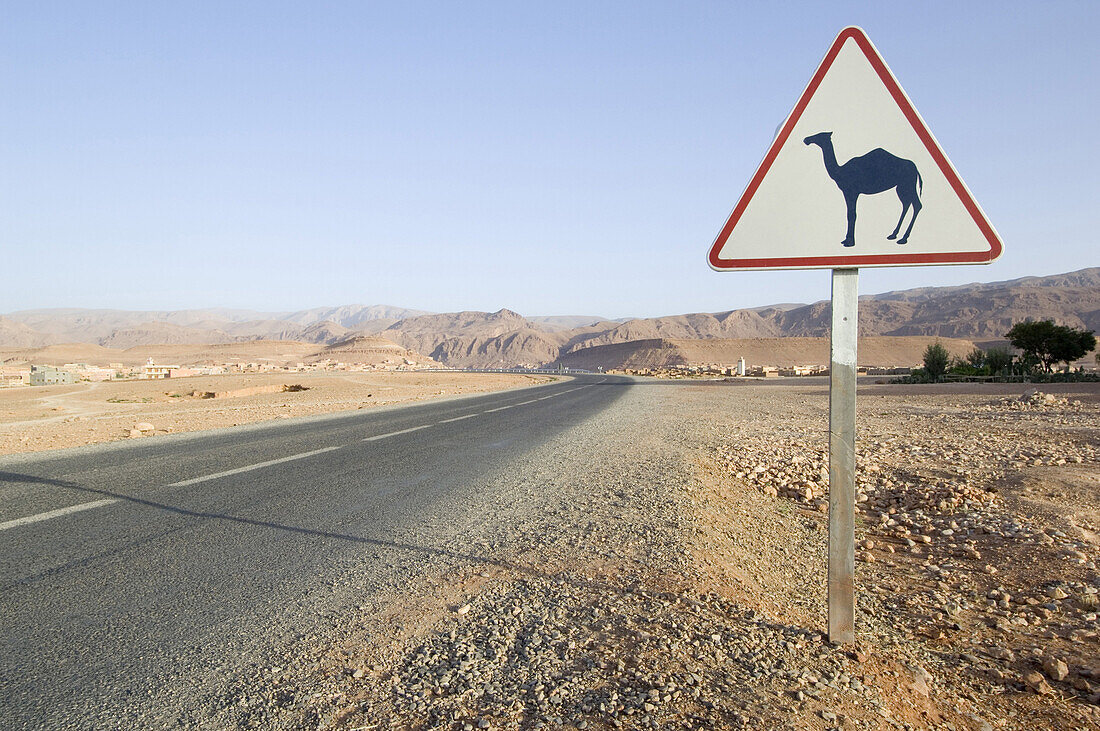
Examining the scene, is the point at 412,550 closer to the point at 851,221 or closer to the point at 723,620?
the point at 723,620

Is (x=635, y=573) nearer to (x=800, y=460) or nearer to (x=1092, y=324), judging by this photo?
(x=800, y=460)

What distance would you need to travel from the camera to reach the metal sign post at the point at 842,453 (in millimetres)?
2670

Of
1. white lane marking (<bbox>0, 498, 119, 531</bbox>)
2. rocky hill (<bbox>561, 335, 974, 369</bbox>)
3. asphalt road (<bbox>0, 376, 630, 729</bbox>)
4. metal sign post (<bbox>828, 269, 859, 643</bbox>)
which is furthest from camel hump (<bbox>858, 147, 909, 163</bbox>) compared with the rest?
rocky hill (<bbox>561, 335, 974, 369</bbox>)

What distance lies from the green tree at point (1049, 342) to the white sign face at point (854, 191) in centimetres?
4480

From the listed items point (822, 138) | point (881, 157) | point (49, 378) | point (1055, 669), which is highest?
point (822, 138)

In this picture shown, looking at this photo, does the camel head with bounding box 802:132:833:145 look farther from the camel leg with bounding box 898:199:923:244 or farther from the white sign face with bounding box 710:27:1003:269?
the camel leg with bounding box 898:199:923:244

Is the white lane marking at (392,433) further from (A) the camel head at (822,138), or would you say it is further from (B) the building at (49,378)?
(B) the building at (49,378)

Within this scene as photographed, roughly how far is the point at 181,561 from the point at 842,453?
12.4 feet

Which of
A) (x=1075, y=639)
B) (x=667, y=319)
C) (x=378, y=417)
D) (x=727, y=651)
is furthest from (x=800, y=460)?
(x=667, y=319)

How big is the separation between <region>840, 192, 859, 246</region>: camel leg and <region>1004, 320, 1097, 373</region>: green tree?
44.9 meters

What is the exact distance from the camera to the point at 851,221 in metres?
2.76

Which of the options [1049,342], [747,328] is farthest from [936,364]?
[747,328]

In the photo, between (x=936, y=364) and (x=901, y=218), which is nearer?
(x=901, y=218)

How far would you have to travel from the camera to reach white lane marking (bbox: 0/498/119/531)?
15.6ft
